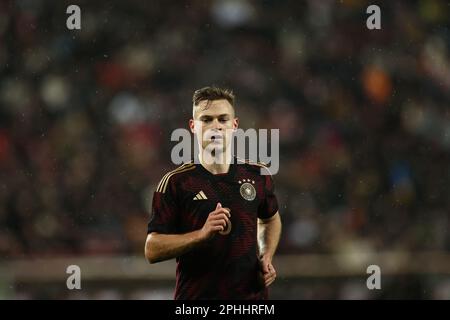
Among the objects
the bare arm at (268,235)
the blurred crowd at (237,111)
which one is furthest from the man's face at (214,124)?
the blurred crowd at (237,111)

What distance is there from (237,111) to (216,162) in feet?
16.5

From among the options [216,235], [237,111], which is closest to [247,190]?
[216,235]

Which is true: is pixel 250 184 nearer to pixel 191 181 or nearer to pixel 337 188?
pixel 191 181

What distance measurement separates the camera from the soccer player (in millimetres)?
3928

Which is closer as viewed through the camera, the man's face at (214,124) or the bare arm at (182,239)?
the bare arm at (182,239)

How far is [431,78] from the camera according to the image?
9273 mm

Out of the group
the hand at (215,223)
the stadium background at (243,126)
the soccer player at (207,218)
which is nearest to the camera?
the hand at (215,223)

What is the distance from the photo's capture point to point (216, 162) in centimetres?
405

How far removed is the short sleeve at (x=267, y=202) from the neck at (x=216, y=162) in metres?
0.24

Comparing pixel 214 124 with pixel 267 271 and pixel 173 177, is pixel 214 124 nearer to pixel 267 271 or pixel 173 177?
pixel 173 177

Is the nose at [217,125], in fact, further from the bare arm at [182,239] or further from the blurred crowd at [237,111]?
the blurred crowd at [237,111]

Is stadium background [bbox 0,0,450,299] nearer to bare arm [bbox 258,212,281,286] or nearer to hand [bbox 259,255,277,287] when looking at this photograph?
bare arm [bbox 258,212,281,286]

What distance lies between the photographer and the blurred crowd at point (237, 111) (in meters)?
8.34

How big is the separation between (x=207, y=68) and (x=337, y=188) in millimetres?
2028
